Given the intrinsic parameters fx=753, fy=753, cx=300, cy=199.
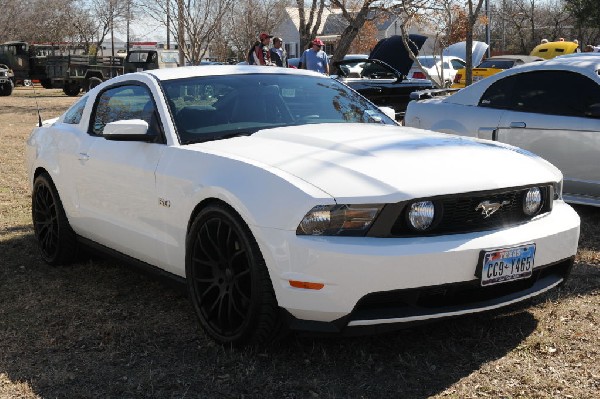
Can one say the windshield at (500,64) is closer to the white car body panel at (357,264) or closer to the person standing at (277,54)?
the person standing at (277,54)

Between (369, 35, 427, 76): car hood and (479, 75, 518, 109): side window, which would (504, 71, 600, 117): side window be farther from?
(369, 35, 427, 76): car hood

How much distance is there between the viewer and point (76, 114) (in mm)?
5355

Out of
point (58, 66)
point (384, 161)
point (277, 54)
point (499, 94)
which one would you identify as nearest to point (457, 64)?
point (277, 54)

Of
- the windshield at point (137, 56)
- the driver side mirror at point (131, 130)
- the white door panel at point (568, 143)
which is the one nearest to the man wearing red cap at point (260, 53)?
the white door panel at point (568, 143)

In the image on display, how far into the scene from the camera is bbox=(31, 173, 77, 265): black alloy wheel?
524 cm

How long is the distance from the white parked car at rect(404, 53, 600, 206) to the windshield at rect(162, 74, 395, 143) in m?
2.07

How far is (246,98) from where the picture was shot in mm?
4516

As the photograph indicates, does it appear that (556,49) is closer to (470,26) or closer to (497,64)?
(497,64)

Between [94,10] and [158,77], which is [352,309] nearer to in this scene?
[158,77]

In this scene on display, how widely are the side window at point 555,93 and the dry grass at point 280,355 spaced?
2.15 m

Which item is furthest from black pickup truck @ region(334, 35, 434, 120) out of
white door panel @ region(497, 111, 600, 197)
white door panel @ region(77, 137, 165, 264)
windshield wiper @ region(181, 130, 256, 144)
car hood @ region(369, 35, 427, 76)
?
windshield wiper @ region(181, 130, 256, 144)

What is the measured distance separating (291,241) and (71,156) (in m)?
2.41

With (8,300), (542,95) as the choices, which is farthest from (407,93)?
(8,300)

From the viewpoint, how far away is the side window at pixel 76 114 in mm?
5293
